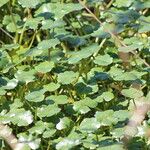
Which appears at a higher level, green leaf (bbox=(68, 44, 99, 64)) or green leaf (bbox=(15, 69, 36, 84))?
green leaf (bbox=(68, 44, 99, 64))

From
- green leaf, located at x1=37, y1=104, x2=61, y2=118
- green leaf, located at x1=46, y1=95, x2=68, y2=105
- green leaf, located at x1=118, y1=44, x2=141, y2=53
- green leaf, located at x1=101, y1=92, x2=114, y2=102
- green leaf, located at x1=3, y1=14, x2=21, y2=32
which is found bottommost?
green leaf, located at x1=101, y1=92, x2=114, y2=102

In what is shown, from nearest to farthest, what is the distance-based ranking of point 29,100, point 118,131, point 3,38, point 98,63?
point 118,131 → point 29,100 → point 98,63 → point 3,38

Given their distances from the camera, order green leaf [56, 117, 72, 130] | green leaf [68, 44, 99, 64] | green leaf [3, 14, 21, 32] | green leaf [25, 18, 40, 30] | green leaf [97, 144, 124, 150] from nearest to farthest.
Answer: green leaf [97, 144, 124, 150]
green leaf [56, 117, 72, 130]
green leaf [68, 44, 99, 64]
green leaf [25, 18, 40, 30]
green leaf [3, 14, 21, 32]

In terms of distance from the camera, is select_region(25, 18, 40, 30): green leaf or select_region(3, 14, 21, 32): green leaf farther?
select_region(3, 14, 21, 32): green leaf

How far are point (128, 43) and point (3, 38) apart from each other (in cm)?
60

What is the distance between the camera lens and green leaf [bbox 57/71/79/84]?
61.3 inches

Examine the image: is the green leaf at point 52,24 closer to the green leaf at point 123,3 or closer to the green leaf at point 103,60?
the green leaf at point 103,60

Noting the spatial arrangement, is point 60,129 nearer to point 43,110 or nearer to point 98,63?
point 43,110

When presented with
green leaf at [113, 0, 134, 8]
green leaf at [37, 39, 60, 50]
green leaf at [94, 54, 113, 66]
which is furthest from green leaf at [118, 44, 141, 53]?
green leaf at [113, 0, 134, 8]

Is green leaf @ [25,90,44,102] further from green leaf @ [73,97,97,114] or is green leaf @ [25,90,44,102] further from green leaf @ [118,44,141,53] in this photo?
green leaf @ [118,44,141,53]

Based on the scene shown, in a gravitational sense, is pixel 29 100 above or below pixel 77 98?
above

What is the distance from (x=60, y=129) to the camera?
1.46 metres

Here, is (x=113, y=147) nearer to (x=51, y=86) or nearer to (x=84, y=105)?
(x=84, y=105)

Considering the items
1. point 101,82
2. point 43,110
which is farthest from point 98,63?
point 43,110
